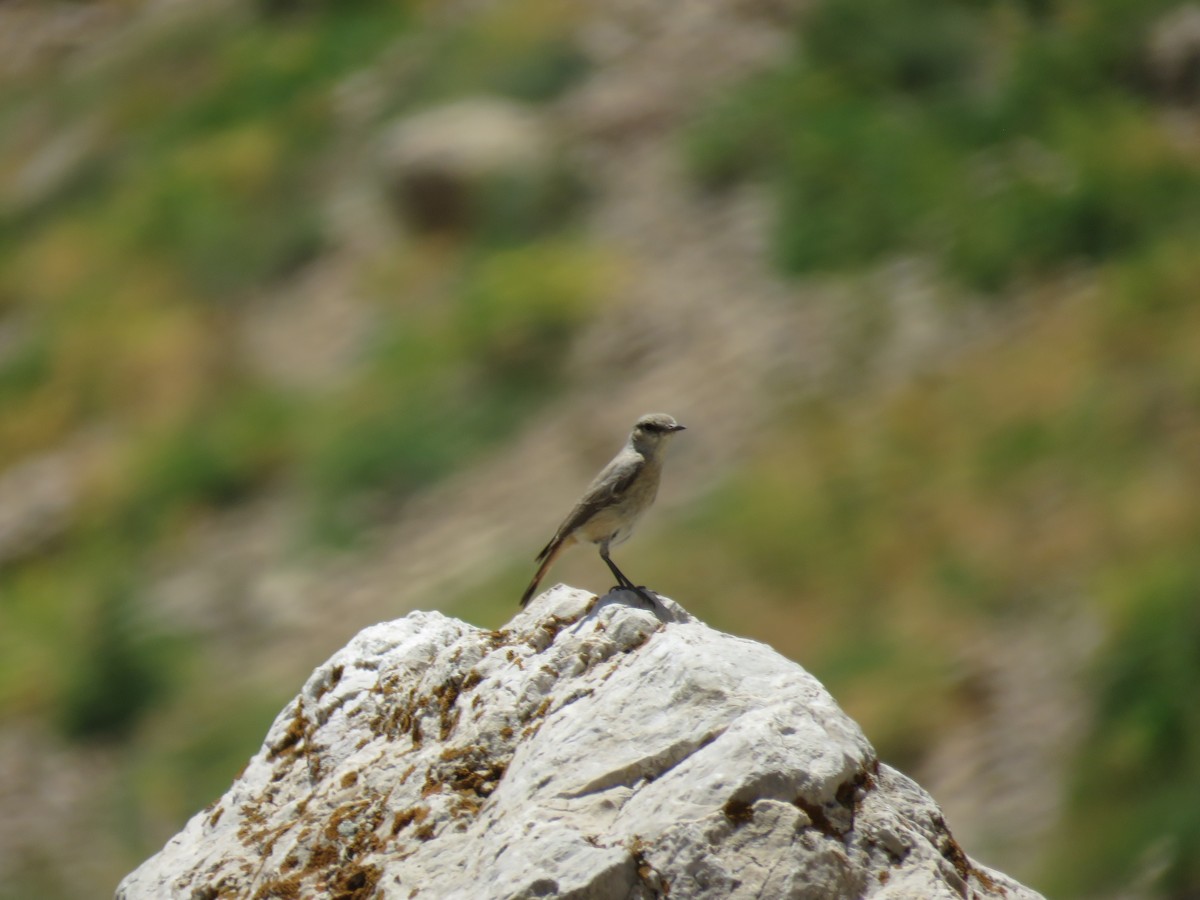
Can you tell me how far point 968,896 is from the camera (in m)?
5.05

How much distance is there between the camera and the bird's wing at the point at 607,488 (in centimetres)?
788

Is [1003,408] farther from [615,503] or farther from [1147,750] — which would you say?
[615,503]

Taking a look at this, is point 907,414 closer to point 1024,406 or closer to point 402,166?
point 1024,406

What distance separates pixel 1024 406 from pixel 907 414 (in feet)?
3.78

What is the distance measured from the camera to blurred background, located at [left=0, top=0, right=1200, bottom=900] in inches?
535

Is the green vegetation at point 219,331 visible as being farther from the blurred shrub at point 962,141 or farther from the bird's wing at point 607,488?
the bird's wing at point 607,488

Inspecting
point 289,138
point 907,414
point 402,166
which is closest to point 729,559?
point 907,414

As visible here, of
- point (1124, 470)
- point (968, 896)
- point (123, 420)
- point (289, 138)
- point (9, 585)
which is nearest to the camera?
point (968, 896)

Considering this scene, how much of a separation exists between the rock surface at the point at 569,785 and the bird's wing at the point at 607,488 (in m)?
1.71

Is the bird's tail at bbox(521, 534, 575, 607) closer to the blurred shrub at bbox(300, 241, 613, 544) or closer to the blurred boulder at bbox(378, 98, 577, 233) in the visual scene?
the blurred shrub at bbox(300, 241, 613, 544)

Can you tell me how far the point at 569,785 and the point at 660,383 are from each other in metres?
13.4

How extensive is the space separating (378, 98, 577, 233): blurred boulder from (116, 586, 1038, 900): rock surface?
51.3ft

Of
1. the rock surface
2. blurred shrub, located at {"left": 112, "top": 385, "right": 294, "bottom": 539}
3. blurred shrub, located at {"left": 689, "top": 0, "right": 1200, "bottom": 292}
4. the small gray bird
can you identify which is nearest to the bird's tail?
the small gray bird

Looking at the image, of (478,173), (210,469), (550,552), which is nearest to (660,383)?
(478,173)
